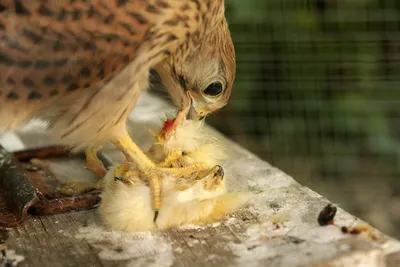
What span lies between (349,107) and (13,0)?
6.52 feet

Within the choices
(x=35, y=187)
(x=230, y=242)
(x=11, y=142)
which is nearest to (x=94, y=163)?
(x=35, y=187)

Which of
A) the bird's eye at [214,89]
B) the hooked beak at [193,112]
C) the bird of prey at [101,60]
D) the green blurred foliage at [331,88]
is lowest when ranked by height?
the green blurred foliage at [331,88]

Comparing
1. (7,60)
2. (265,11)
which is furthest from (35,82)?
(265,11)

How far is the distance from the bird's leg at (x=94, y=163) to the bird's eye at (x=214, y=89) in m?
0.34

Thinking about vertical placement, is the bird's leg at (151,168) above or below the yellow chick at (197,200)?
above

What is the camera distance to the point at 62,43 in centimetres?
172

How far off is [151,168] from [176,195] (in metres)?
0.12

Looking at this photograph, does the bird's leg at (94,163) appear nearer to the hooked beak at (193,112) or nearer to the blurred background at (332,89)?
the hooked beak at (193,112)

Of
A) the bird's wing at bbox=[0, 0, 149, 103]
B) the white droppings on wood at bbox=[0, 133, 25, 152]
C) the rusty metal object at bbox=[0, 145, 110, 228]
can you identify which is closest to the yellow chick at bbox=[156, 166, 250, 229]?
the rusty metal object at bbox=[0, 145, 110, 228]

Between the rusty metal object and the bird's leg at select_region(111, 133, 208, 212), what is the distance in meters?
0.13

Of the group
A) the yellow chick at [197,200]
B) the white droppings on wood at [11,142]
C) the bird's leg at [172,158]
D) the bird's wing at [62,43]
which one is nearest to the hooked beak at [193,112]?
the bird's leg at [172,158]

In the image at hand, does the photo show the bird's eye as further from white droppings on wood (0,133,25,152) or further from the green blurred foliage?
the green blurred foliage

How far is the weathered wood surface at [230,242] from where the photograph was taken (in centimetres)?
164

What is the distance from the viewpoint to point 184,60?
199 cm
